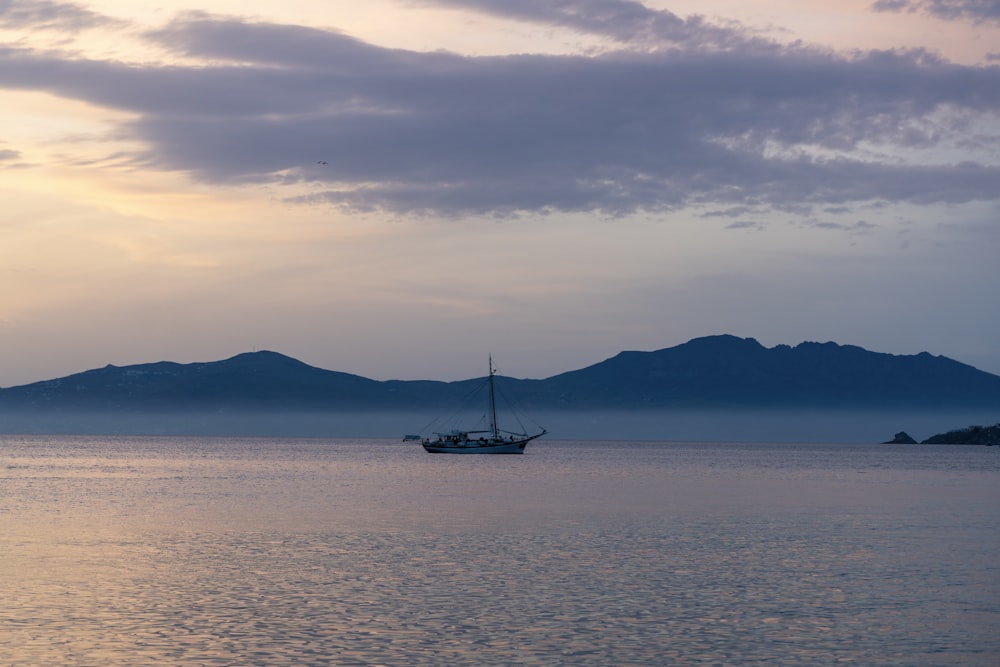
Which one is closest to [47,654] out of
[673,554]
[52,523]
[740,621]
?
[740,621]

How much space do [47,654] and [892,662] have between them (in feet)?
72.3

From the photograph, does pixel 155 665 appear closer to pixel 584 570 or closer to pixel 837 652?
pixel 837 652

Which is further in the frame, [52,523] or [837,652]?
[52,523]

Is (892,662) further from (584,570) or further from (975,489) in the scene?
(975,489)

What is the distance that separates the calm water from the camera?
32.0 m

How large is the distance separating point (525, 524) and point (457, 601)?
3127 cm

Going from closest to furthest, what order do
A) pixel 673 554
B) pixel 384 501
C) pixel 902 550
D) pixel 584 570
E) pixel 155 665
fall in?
pixel 155 665
pixel 584 570
pixel 673 554
pixel 902 550
pixel 384 501

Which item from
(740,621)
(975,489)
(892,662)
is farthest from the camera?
(975,489)

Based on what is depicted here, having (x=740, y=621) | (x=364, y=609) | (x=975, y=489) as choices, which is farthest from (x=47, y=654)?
(x=975, y=489)

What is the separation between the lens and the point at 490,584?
4331 cm

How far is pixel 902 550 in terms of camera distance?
2307 inches

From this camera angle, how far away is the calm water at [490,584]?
32.0 m

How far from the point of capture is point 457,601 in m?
39.5

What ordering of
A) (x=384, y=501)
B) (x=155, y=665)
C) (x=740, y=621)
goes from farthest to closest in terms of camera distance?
(x=384, y=501) → (x=740, y=621) → (x=155, y=665)
